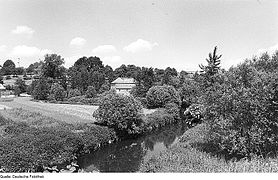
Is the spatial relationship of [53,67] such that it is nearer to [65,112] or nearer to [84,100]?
[84,100]

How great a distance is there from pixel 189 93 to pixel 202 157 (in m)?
37.3

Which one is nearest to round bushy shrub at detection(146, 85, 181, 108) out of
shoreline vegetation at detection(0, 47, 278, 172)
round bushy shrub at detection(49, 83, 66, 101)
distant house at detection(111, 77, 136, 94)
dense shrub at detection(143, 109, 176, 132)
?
dense shrub at detection(143, 109, 176, 132)

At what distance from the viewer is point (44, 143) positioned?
720 inches

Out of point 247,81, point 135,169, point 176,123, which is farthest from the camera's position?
point 176,123

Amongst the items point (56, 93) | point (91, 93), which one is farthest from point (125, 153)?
point (91, 93)

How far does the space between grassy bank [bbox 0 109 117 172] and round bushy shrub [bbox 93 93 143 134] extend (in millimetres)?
1035

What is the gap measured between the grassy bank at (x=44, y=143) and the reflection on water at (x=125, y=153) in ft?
3.01

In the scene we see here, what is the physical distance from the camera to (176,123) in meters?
37.4

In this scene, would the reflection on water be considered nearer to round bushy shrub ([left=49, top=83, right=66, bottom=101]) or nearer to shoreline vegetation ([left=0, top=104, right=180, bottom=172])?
shoreline vegetation ([left=0, top=104, right=180, bottom=172])

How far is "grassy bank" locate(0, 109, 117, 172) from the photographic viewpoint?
621 inches

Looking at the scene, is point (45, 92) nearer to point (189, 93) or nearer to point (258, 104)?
point (189, 93)

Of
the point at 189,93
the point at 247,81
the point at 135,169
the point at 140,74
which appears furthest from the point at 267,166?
the point at 140,74

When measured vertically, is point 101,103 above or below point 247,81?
below

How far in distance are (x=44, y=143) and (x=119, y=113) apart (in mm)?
8357
